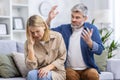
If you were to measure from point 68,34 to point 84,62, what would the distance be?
326 mm

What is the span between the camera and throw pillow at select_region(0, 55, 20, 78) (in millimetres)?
3241

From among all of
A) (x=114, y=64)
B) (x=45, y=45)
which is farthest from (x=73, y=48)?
(x=114, y=64)

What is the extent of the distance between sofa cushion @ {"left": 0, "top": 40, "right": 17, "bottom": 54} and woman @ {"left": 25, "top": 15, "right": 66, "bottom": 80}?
0.83 m

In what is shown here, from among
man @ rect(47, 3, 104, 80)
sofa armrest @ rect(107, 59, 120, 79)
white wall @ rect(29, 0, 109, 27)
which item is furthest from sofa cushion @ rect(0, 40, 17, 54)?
white wall @ rect(29, 0, 109, 27)

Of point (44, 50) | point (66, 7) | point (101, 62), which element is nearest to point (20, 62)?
point (44, 50)

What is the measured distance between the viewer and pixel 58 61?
2709mm

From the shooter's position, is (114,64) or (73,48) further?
(114,64)

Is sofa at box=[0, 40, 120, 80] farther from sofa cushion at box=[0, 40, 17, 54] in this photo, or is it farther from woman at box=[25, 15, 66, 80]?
woman at box=[25, 15, 66, 80]

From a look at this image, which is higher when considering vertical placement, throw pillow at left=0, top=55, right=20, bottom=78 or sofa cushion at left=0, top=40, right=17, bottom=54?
sofa cushion at left=0, top=40, right=17, bottom=54

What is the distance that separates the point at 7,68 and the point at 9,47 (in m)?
0.34

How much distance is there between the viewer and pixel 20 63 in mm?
3328

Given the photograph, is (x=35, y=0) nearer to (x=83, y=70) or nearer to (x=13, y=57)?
(x=13, y=57)

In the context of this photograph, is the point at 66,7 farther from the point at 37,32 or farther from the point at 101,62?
the point at 37,32

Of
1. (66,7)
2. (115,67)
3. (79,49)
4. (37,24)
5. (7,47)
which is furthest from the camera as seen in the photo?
(66,7)
